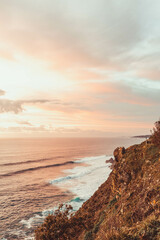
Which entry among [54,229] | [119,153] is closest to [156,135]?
[119,153]

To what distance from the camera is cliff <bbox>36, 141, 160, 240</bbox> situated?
5722mm

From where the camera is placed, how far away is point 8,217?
86.9 feet

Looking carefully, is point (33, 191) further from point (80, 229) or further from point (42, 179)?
point (80, 229)

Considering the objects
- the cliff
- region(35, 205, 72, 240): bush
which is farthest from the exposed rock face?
region(35, 205, 72, 240): bush

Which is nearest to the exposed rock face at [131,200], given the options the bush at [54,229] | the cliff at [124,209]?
the cliff at [124,209]

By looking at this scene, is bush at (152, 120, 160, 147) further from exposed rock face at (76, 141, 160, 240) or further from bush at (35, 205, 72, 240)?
bush at (35, 205, 72, 240)

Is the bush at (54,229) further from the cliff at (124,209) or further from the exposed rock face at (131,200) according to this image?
the exposed rock face at (131,200)

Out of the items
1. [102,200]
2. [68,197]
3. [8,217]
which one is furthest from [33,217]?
[102,200]

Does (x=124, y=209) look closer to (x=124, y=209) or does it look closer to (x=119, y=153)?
(x=124, y=209)

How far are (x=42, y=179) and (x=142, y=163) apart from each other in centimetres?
4561

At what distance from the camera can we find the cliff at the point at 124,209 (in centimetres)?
572

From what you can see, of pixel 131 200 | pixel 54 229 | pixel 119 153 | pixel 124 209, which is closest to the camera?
pixel 124 209

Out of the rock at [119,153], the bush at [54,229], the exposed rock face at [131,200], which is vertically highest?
the rock at [119,153]

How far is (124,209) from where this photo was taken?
8.20 meters
